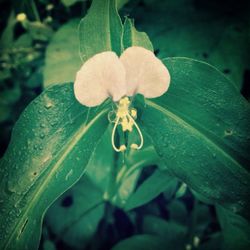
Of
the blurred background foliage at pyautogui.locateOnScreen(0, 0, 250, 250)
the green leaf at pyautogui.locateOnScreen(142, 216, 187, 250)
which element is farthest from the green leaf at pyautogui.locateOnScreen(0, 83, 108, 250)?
the green leaf at pyautogui.locateOnScreen(142, 216, 187, 250)

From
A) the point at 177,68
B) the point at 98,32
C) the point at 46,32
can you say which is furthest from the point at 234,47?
the point at 46,32

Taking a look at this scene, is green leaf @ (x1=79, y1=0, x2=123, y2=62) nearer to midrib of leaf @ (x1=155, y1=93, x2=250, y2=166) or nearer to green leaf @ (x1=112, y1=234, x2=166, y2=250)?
midrib of leaf @ (x1=155, y1=93, x2=250, y2=166)

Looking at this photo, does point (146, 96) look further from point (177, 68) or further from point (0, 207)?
point (0, 207)

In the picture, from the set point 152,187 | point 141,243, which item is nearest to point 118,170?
point 152,187

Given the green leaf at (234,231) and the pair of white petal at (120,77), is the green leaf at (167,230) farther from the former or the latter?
the pair of white petal at (120,77)

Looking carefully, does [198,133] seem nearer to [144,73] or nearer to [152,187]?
[144,73]

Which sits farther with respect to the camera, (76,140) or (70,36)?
(70,36)

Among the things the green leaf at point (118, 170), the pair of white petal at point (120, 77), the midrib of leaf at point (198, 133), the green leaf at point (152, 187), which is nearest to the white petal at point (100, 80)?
the pair of white petal at point (120, 77)
